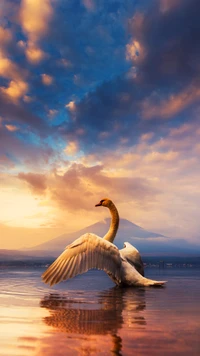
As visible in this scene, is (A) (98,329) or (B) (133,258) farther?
(B) (133,258)

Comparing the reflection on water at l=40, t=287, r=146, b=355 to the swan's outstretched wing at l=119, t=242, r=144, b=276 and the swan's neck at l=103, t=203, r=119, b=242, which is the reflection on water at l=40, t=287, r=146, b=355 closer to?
the swan's neck at l=103, t=203, r=119, b=242

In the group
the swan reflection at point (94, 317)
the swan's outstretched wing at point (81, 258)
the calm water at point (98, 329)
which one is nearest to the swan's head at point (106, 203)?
the swan's outstretched wing at point (81, 258)

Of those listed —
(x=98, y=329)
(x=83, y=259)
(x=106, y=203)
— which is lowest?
(x=98, y=329)

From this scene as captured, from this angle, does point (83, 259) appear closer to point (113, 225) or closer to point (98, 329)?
point (113, 225)

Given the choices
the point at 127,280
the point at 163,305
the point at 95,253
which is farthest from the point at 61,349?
the point at 127,280

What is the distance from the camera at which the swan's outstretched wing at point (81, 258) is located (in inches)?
488

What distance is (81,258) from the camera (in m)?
12.6

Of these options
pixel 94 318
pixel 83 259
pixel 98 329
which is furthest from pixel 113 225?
pixel 98 329

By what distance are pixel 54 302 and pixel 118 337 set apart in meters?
4.72

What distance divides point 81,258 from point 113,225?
4.58 meters

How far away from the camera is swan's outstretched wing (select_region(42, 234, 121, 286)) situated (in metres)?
12.4

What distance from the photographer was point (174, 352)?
4562mm

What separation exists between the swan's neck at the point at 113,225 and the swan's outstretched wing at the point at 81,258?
349cm

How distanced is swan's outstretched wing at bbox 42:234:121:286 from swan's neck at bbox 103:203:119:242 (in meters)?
3.49
